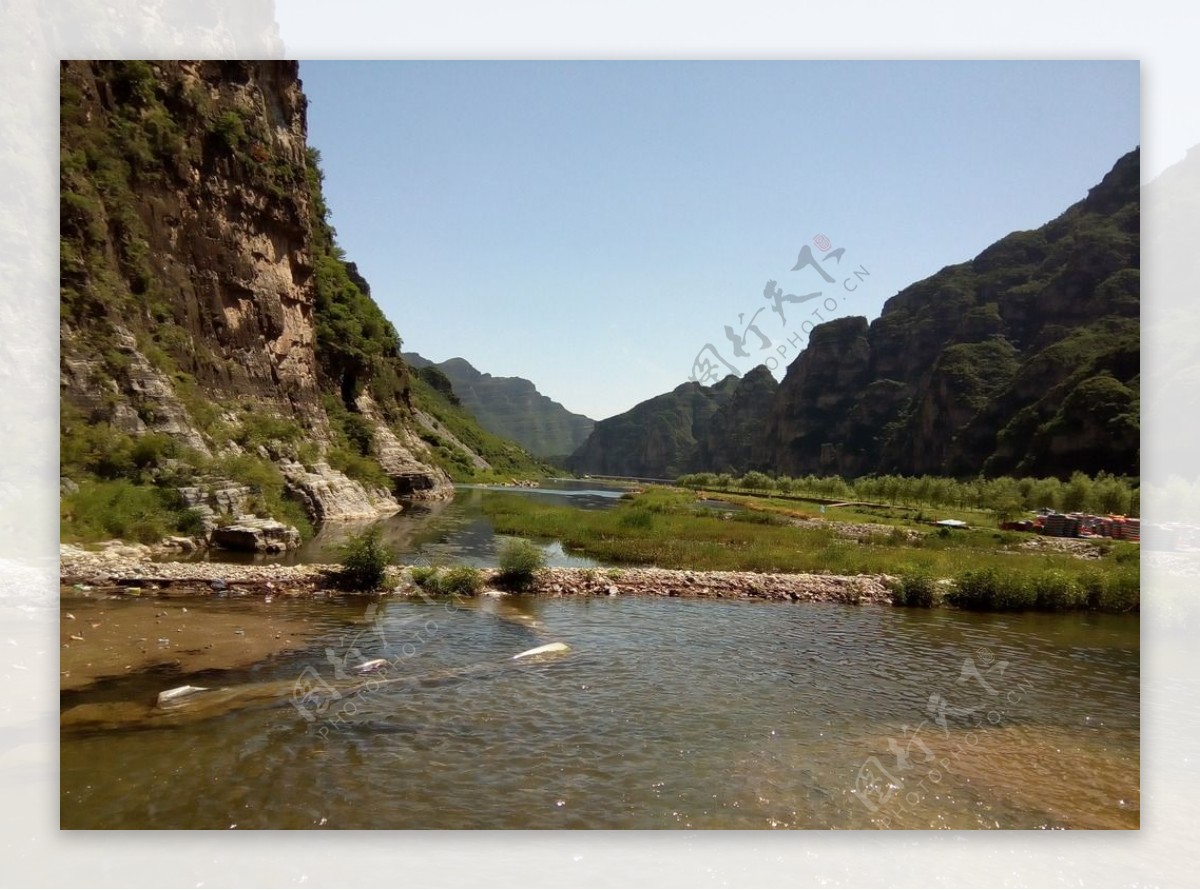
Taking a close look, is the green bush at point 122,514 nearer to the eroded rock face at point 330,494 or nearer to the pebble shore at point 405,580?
the pebble shore at point 405,580

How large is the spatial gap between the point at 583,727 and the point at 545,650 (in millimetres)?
4577

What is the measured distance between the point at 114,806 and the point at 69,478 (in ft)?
61.4

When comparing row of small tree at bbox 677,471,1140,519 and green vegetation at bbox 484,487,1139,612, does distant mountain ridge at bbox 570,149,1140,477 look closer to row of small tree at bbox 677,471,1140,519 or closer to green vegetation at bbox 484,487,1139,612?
row of small tree at bbox 677,471,1140,519

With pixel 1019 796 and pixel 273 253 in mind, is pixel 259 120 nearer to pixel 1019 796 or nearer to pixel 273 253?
pixel 273 253

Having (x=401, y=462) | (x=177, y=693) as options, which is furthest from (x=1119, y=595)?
(x=401, y=462)

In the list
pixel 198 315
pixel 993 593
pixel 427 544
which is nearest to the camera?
pixel 993 593

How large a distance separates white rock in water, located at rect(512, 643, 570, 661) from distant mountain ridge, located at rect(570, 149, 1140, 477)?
57.4 m

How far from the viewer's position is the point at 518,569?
73.3 ft

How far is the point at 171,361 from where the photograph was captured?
3256 cm

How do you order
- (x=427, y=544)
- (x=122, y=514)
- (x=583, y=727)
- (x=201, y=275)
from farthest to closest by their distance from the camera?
(x=201, y=275) → (x=427, y=544) → (x=122, y=514) → (x=583, y=727)

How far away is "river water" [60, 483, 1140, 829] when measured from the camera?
7.68 metres

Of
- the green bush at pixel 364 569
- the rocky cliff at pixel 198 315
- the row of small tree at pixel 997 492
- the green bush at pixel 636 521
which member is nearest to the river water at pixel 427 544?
the rocky cliff at pixel 198 315

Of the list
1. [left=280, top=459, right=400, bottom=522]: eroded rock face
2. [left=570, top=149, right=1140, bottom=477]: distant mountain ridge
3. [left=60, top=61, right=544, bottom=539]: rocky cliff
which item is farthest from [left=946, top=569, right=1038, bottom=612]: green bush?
[left=570, top=149, right=1140, bottom=477]: distant mountain ridge

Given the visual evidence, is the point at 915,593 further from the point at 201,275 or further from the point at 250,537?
the point at 201,275
